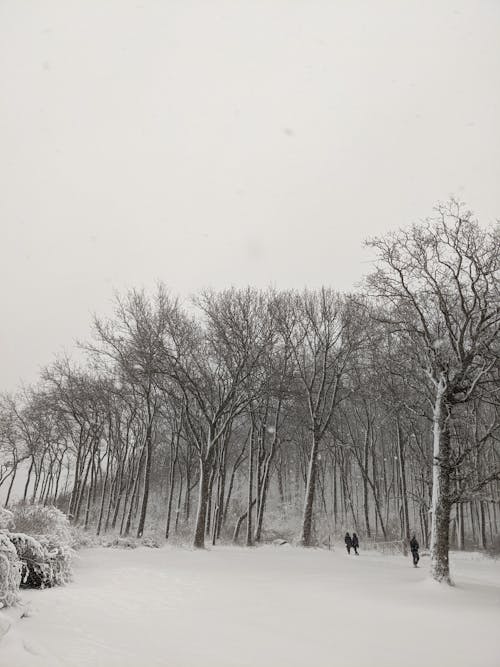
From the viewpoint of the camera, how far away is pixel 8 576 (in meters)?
6.76

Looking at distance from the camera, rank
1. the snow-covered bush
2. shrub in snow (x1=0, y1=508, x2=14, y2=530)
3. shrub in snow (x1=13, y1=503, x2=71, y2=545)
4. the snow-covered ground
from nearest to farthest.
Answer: the snow-covered ground → shrub in snow (x1=0, y1=508, x2=14, y2=530) → shrub in snow (x1=13, y1=503, x2=71, y2=545) → the snow-covered bush

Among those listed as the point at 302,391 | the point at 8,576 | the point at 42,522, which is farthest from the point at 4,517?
the point at 302,391

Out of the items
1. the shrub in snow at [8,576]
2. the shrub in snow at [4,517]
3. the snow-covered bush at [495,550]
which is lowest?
the snow-covered bush at [495,550]

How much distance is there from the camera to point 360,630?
6.79m

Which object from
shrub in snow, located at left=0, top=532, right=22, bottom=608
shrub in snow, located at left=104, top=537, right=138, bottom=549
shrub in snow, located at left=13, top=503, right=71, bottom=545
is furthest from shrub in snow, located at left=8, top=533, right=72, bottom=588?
shrub in snow, located at left=104, top=537, right=138, bottom=549

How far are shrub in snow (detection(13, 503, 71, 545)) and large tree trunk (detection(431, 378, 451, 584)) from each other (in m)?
9.44

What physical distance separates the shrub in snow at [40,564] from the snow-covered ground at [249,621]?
17.0 inches

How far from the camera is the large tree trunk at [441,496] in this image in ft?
37.1

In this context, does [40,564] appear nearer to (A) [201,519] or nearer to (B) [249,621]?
(B) [249,621]

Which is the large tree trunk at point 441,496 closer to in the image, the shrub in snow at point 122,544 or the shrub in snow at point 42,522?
the shrub in snow at point 42,522

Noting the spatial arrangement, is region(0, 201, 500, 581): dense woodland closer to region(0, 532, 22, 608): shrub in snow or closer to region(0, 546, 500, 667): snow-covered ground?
region(0, 546, 500, 667): snow-covered ground

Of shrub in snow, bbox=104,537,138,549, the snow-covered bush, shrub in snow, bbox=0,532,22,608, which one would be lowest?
shrub in snow, bbox=104,537,138,549

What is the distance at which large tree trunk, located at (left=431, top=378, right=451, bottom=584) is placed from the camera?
37.1 feet

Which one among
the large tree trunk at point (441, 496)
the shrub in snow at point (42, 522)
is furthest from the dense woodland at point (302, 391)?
the shrub in snow at point (42, 522)
